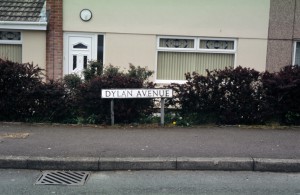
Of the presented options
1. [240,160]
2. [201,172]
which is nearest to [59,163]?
[201,172]

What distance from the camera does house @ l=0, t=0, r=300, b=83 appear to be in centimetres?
1191

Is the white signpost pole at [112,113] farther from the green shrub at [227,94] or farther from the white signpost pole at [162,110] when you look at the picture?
the green shrub at [227,94]

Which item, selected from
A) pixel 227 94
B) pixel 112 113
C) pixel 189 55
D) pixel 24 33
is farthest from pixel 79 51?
pixel 227 94

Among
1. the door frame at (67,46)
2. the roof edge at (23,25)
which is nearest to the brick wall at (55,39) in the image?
the door frame at (67,46)

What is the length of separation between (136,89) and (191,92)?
1.26 meters

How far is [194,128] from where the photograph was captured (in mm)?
9188

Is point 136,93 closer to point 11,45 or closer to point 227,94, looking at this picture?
point 227,94

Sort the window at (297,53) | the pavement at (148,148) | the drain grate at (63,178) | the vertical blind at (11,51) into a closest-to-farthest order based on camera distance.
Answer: the drain grate at (63,178), the pavement at (148,148), the vertical blind at (11,51), the window at (297,53)

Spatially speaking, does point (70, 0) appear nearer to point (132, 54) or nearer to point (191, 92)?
Result: point (132, 54)

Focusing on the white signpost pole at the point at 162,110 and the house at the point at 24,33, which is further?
the house at the point at 24,33

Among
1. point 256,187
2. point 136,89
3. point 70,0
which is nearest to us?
point 256,187

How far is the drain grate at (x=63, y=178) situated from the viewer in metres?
6.03

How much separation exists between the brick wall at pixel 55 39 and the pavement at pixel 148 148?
9.81ft

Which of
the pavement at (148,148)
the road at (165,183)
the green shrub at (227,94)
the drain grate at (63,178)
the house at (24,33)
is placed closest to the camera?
the road at (165,183)
